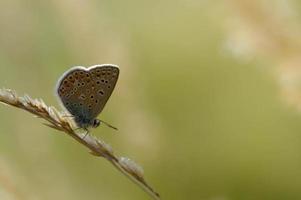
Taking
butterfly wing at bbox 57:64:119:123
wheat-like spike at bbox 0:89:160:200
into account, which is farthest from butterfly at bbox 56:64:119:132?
wheat-like spike at bbox 0:89:160:200

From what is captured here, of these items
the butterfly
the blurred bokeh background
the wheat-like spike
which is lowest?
the wheat-like spike

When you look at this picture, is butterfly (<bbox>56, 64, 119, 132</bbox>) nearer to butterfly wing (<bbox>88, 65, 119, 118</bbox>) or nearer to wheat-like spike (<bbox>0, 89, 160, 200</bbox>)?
butterfly wing (<bbox>88, 65, 119, 118</bbox>)

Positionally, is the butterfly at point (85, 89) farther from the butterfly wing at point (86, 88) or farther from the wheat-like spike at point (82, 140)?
the wheat-like spike at point (82, 140)

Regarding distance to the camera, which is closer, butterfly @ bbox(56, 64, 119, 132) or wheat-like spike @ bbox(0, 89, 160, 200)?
wheat-like spike @ bbox(0, 89, 160, 200)

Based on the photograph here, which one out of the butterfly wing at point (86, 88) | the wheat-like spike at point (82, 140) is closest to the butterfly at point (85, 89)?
the butterfly wing at point (86, 88)

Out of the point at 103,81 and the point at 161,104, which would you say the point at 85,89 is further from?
the point at 161,104

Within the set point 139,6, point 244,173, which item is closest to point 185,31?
point 139,6
